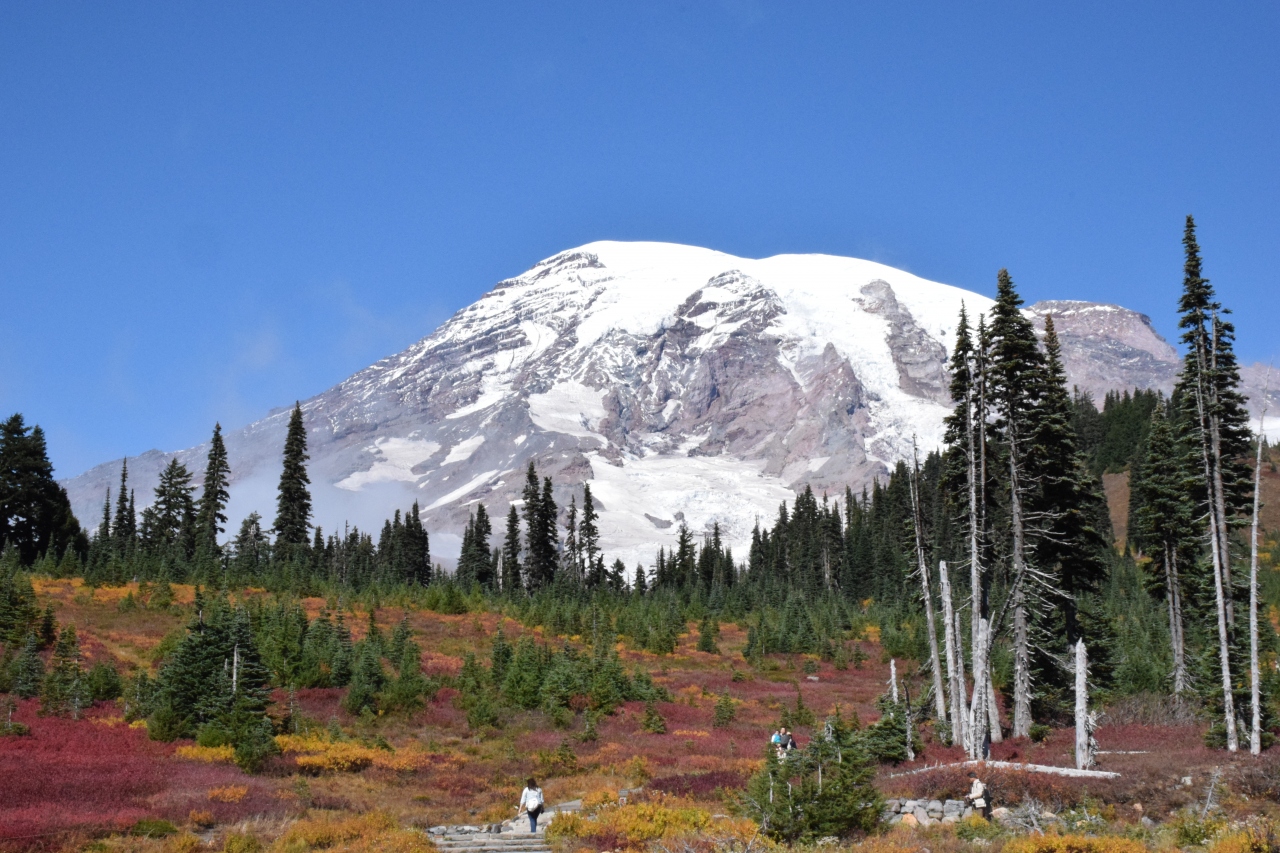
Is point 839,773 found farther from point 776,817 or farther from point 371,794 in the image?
point 371,794

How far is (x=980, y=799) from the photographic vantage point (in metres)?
21.0

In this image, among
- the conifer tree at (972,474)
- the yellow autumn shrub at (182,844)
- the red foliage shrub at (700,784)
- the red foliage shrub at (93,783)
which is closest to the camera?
the yellow autumn shrub at (182,844)

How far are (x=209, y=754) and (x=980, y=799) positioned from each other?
69.9 ft

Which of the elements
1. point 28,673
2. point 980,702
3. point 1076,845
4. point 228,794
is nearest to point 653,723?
point 980,702

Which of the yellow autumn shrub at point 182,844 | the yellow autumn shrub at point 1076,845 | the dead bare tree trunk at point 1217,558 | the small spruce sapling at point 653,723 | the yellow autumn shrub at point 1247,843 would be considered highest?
the dead bare tree trunk at point 1217,558

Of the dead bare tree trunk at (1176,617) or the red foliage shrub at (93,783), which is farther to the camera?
the dead bare tree trunk at (1176,617)

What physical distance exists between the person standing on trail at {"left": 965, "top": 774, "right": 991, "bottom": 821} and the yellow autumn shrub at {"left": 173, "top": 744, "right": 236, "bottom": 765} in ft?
66.4

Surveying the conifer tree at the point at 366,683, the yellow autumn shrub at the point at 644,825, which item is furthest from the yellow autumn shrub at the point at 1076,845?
the conifer tree at the point at 366,683

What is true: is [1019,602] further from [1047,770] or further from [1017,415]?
[1047,770]

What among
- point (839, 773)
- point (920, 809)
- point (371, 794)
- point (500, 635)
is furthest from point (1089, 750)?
point (500, 635)

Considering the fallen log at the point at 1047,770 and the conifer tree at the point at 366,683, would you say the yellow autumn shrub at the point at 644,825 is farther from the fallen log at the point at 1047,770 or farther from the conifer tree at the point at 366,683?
the conifer tree at the point at 366,683

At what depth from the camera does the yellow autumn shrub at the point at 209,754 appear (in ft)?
94.2

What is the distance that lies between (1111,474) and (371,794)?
507 ft

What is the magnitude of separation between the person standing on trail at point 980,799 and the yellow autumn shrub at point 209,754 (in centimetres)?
2023
